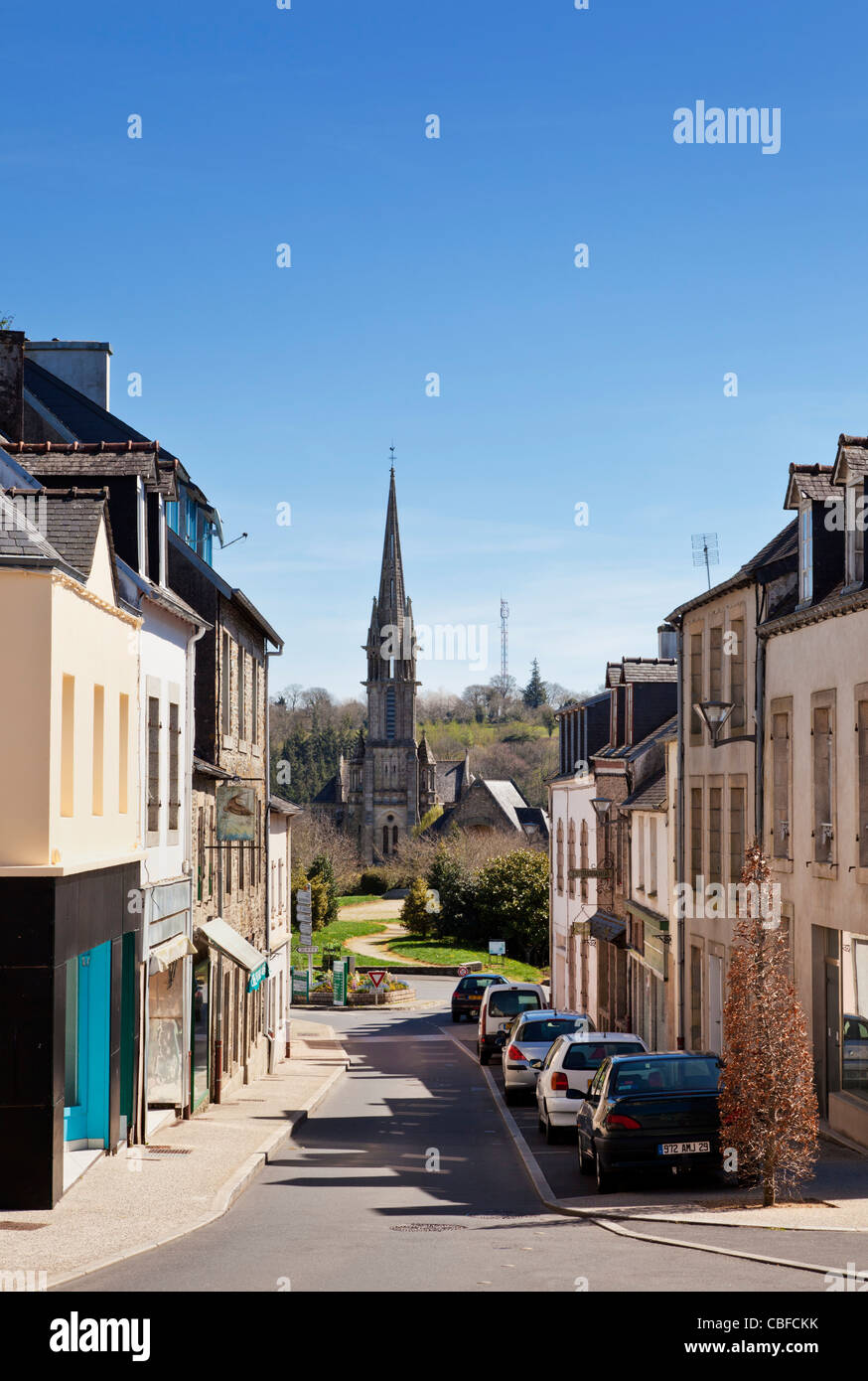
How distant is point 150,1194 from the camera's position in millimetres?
15555

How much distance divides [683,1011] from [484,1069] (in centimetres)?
889

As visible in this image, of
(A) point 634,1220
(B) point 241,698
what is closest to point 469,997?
(B) point 241,698

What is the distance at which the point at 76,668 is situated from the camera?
15367 mm

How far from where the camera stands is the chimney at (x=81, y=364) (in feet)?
96.6

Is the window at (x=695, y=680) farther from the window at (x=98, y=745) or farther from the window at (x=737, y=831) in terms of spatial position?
the window at (x=98, y=745)

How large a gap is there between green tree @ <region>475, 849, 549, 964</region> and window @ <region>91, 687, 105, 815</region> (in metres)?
57.2

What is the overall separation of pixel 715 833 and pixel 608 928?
11.8m

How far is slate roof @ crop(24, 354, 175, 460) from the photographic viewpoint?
90.2 ft

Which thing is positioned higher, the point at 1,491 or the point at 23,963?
the point at 1,491

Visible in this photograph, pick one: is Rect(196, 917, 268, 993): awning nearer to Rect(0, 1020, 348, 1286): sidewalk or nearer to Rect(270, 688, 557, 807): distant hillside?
Rect(0, 1020, 348, 1286): sidewalk

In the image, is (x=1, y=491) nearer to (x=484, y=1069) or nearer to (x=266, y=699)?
(x=266, y=699)

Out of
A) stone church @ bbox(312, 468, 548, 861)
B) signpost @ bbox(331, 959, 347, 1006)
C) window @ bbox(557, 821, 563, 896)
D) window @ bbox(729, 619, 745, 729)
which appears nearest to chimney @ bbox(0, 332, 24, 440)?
window @ bbox(729, 619, 745, 729)

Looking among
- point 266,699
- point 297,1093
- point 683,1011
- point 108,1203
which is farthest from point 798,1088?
point 266,699

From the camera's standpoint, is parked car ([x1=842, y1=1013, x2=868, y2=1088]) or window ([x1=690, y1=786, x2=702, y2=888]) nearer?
parked car ([x1=842, y1=1013, x2=868, y2=1088])
